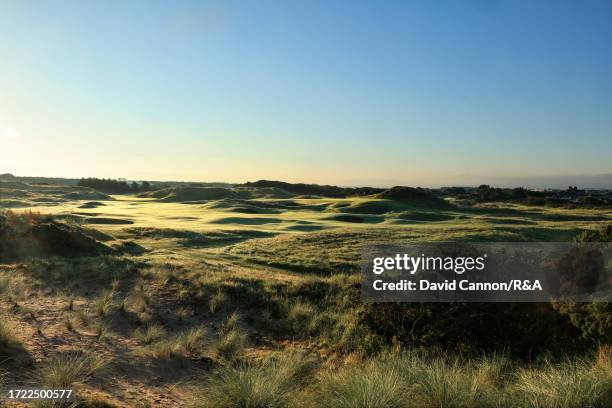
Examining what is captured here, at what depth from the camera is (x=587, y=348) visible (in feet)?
25.3

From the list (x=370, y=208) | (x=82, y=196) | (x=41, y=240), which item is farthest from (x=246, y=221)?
(x=82, y=196)

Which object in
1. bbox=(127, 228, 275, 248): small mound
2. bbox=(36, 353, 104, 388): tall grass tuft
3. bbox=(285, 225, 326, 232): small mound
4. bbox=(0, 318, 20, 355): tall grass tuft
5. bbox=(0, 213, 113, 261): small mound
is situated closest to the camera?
bbox=(36, 353, 104, 388): tall grass tuft

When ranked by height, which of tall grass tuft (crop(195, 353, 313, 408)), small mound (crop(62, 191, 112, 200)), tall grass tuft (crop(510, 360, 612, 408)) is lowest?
tall grass tuft (crop(195, 353, 313, 408))

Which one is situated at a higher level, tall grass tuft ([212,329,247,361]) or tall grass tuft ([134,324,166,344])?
tall grass tuft ([134,324,166,344])

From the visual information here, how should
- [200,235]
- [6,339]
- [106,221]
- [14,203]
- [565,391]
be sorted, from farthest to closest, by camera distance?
[14,203], [106,221], [200,235], [6,339], [565,391]

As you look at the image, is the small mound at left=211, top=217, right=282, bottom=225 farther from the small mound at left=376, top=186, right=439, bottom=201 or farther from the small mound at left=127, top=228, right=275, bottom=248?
the small mound at left=376, top=186, right=439, bottom=201

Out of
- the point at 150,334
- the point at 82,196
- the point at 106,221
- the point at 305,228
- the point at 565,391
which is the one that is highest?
the point at 82,196

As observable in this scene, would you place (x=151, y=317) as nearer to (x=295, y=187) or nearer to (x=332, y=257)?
(x=332, y=257)

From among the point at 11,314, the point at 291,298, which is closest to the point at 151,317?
the point at 11,314

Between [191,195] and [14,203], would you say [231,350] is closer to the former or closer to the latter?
[14,203]

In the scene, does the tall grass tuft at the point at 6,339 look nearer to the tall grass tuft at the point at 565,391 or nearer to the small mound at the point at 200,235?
the tall grass tuft at the point at 565,391

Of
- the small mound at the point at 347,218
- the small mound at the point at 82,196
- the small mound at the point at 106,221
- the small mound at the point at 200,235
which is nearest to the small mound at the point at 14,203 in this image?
the small mound at the point at 82,196

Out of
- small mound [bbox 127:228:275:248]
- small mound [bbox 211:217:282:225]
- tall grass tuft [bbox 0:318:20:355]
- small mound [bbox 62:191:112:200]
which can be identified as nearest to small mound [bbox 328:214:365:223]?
small mound [bbox 211:217:282:225]

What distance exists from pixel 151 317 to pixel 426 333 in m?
5.87
